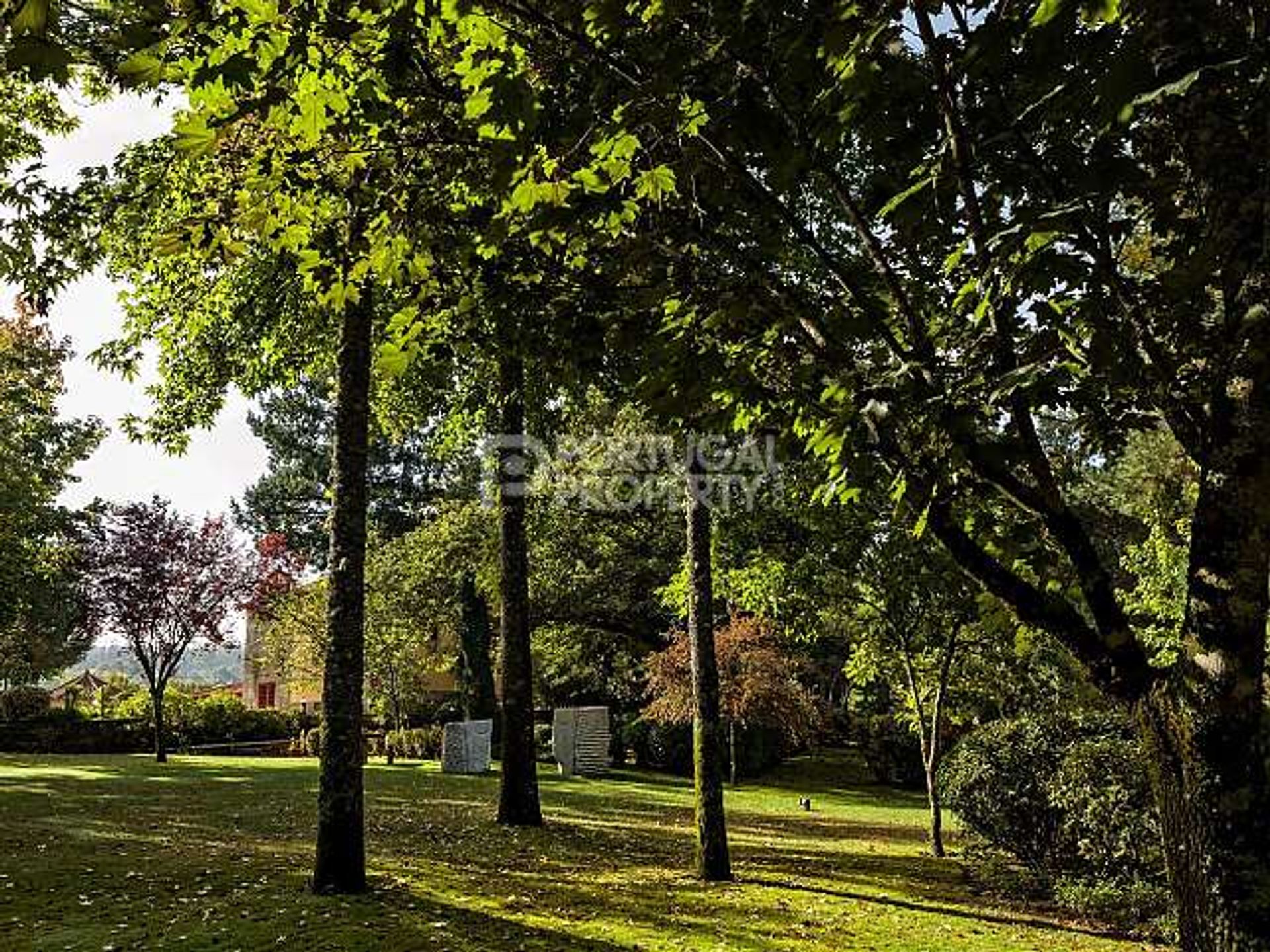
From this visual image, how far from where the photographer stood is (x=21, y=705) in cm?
3397

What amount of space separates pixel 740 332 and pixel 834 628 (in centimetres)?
1634

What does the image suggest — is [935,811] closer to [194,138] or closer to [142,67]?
[194,138]

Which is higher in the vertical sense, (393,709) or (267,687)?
(393,709)

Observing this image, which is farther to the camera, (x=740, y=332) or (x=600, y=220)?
(x=740, y=332)

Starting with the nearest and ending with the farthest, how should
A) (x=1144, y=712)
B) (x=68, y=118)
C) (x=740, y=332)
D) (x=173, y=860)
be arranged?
(x=1144, y=712) < (x=740, y=332) < (x=173, y=860) < (x=68, y=118)

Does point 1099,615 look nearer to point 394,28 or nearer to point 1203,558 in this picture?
point 1203,558

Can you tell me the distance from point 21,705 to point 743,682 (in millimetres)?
26528

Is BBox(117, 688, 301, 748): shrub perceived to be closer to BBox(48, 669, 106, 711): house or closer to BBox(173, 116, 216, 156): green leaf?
BBox(48, 669, 106, 711): house

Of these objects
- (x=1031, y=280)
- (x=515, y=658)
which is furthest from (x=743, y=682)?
(x=1031, y=280)

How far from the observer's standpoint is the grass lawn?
25.1ft

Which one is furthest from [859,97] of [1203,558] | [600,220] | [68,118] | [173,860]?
[68,118]

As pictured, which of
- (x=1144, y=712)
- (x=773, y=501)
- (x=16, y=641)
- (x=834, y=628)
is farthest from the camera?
(x=16, y=641)

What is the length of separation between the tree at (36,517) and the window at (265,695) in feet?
33.7

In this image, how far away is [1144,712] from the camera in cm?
290
